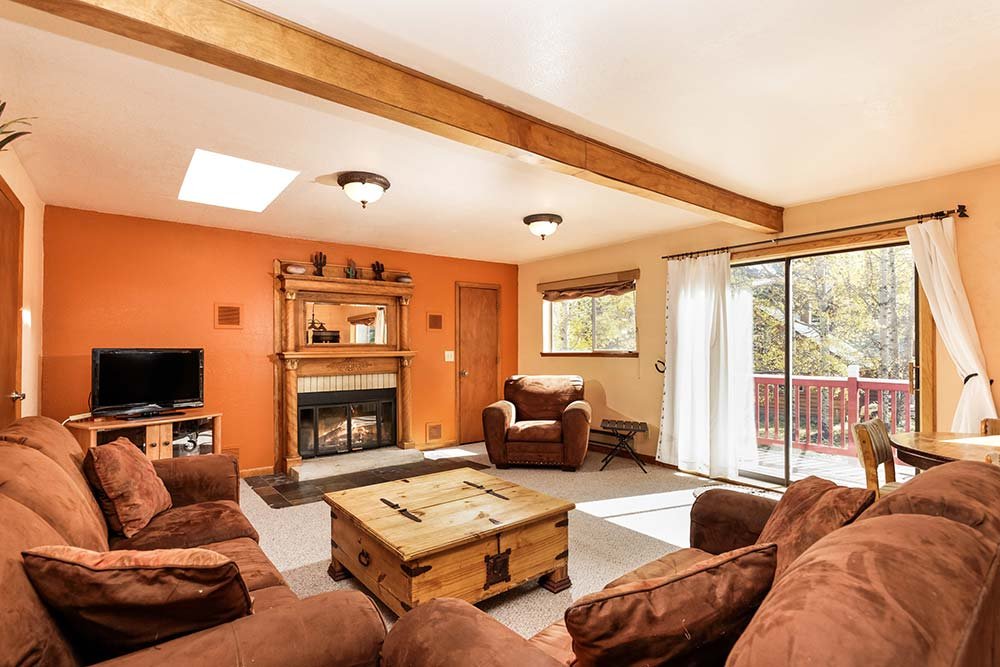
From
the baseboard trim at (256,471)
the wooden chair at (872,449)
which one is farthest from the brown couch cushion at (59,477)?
the wooden chair at (872,449)

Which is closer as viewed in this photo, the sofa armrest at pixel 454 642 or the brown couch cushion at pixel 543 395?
the sofa armrest at pixel 454 642

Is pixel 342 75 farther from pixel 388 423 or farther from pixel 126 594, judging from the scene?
pixel 388 423

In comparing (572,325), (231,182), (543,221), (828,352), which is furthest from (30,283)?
(828,352)

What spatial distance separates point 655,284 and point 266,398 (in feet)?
13.9

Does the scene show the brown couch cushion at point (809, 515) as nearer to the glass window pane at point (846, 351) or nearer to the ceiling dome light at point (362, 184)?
the ceiling dome light at point (362, 184)

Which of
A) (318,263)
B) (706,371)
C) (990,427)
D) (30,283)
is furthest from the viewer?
(318,263)

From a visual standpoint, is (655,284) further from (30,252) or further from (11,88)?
(30,252)

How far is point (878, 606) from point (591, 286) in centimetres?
540

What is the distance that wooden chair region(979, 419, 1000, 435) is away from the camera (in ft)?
9.54

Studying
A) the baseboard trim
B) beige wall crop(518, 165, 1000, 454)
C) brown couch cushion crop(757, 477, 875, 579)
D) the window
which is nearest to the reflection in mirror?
the baseboard trim

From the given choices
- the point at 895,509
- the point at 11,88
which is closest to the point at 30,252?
the point at 11,88

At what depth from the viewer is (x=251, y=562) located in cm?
188

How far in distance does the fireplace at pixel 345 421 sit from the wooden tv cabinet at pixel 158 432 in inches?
42.1

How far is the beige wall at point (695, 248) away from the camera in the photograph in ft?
10.6
